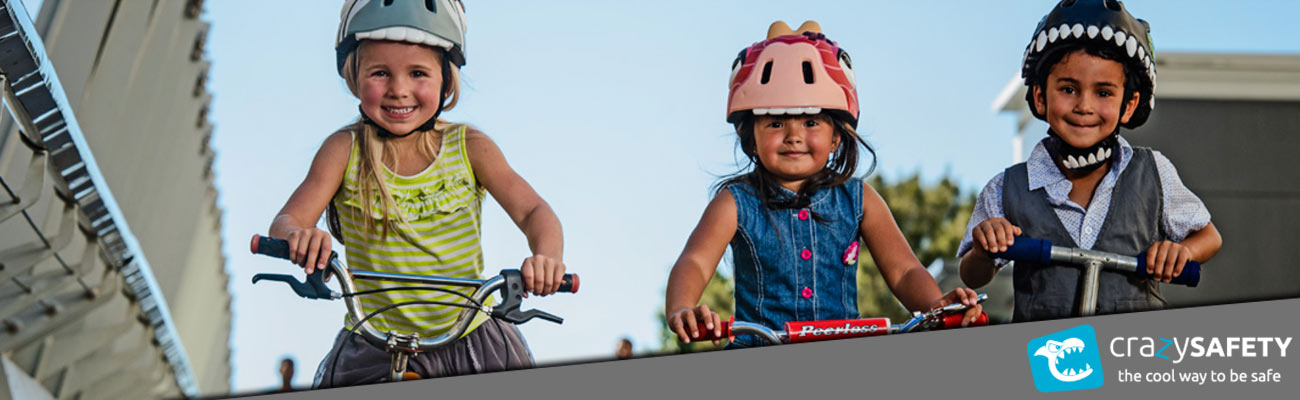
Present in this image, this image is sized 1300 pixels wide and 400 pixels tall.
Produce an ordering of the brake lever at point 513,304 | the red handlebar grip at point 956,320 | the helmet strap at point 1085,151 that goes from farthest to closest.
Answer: the helmet strap at point 1085,151
the red handlebar grip at point 956,320
the brake lever at point 513,304

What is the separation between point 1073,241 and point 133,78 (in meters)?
7.55

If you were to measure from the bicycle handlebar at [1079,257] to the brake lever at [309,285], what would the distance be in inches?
90.1

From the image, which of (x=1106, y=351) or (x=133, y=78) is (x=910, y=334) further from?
(x=133, y=78)

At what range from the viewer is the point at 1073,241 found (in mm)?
5082

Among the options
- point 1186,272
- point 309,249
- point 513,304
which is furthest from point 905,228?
point 309,249

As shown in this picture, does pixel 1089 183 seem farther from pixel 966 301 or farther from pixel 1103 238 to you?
pixel 966 301

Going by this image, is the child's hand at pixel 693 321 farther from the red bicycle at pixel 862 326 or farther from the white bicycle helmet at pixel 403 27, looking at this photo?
the white bicycle helmet at pixel 403 27

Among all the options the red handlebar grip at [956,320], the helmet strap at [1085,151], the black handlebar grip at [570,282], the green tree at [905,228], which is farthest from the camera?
the green tree at [905,228]

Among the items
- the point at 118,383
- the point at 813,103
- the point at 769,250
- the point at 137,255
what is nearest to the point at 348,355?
the point at 769,250

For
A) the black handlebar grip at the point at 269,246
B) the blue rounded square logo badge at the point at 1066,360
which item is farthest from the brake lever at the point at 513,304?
the blue rounded square logo badge at the point at 1066,360

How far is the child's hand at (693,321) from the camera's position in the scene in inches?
181

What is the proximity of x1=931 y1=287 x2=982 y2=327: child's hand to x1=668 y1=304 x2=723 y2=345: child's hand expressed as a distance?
77 centimetres

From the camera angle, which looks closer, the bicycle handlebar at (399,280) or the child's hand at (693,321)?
the bicycle handlebar at (399,280)

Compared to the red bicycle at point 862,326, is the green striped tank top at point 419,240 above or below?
above
